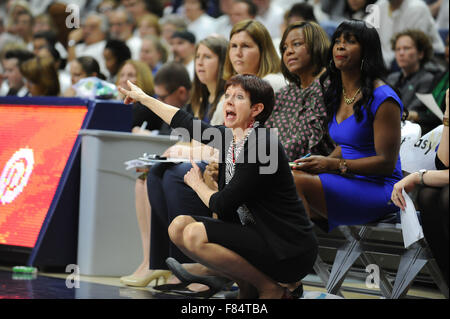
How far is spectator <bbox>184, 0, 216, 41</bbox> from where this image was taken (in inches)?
343

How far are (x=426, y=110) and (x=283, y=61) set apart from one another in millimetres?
1408

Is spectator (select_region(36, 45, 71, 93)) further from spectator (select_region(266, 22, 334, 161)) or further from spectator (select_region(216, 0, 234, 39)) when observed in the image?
spectator (select_region(266, 22, 334, 161))

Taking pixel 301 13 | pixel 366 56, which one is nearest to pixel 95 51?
pixel 301 13

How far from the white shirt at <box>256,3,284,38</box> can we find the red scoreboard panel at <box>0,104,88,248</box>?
3.27 metres

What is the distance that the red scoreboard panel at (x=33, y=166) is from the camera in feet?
16.3

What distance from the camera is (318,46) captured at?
4.40m

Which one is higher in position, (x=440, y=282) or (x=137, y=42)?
(x=137, y=42)

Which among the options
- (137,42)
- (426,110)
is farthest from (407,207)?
(137,42)

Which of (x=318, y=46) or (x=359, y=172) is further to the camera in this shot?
(x=318, y=46)

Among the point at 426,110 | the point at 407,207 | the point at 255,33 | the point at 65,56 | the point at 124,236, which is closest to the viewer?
the point at 407,207

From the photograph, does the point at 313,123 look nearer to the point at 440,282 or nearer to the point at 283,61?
the point at 283,61

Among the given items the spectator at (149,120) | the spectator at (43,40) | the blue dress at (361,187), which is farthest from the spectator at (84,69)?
the blue dress at (361,187)

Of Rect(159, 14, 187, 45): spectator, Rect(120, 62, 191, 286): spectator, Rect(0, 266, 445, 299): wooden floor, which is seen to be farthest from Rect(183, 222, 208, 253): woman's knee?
Rect(159, 14, 187, 45): spectator

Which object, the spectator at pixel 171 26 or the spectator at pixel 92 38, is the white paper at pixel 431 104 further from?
the spectator at pixel 92 38
